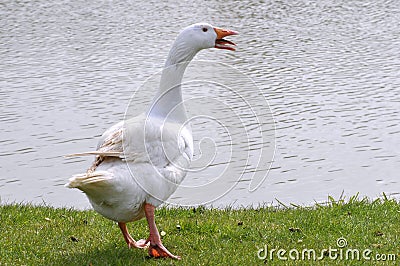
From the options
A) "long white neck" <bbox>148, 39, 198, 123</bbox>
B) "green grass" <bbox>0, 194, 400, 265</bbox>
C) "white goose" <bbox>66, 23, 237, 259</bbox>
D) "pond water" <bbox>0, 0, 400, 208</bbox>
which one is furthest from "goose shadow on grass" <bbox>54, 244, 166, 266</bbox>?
"pond water" <bbox>0, 0, 400, 208</bbox>

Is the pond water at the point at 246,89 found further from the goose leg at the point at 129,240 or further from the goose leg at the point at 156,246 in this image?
the goose leg at the point at 156,246

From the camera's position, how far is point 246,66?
18719mm

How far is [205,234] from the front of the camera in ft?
23.0

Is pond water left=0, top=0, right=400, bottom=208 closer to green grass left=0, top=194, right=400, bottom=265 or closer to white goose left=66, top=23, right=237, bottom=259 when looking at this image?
green grass left=0, top=194, right=400, bottom=265

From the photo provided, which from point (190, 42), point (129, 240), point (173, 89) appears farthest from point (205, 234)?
point (190, 42)

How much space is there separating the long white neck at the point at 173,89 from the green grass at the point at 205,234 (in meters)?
1.27

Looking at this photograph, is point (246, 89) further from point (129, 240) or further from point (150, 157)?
point (150, 157)

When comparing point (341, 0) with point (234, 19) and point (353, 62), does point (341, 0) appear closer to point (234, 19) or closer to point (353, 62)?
point (234, 19)

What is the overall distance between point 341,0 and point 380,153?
1954 cm

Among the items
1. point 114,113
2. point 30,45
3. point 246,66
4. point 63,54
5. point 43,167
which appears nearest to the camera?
point 43,167

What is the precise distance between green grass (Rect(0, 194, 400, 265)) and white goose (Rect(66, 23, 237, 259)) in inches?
14.2

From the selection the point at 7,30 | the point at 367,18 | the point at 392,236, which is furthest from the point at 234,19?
the point at 392,236

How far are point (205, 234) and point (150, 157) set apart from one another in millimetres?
1225

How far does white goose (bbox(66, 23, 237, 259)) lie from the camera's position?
6.02 metres
